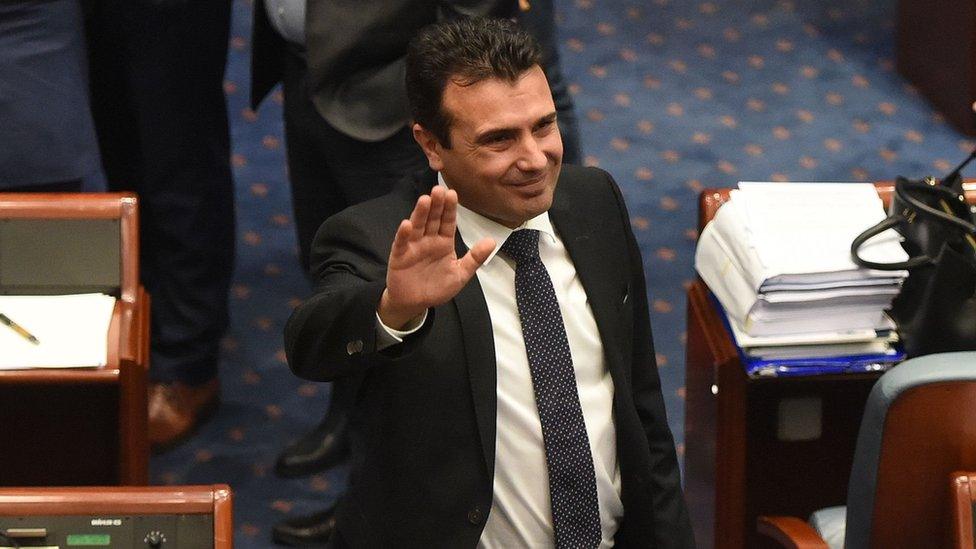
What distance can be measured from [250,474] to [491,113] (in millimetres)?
1945

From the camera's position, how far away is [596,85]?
225 inches

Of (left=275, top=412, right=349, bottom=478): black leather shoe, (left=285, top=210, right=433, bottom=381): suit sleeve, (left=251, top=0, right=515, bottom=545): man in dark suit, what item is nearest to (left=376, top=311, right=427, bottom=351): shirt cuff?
(left=285, top=210, right=433, bottom=381): suit sleeve

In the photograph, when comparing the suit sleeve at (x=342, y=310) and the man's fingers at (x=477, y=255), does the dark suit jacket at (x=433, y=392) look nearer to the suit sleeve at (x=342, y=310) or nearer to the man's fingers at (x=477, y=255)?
the suit sleeve at (x=342, y=310)

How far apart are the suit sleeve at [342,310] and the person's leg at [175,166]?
5.57ft

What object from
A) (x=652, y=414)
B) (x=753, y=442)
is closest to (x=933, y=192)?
(x=753, y=442)

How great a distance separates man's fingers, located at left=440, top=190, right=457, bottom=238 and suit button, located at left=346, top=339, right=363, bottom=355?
20 cm

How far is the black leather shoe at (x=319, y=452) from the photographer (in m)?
3.91

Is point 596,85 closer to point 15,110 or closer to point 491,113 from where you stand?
point 15,110

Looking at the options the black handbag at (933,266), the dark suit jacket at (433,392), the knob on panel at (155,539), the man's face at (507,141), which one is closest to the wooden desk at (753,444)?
the black handbag at (933,266)

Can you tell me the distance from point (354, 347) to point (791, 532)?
37.4 inches

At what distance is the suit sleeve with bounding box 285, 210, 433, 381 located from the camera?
6.75 ft

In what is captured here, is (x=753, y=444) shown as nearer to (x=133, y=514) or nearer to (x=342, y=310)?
(x=342, y=310)

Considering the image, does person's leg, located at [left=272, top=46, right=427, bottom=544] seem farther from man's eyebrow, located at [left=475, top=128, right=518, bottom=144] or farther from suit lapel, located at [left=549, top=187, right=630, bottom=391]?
man's eyebrow, located at [left=475, top=128, right=518, bottom=144]

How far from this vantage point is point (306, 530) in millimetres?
3650
